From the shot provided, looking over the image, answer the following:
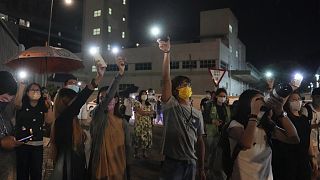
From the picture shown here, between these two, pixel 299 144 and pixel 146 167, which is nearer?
pixel 299 144

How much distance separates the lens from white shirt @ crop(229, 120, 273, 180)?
3.66m

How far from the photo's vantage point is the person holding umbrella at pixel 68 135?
3982mm

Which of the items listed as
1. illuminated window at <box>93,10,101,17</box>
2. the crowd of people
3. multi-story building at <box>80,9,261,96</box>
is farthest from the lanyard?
illuminated window at <box>93,10,101,17</box>

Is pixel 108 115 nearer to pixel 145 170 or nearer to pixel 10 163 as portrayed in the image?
pixel 10 163

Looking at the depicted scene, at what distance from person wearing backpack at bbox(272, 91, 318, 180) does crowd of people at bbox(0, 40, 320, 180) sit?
0.04 feet

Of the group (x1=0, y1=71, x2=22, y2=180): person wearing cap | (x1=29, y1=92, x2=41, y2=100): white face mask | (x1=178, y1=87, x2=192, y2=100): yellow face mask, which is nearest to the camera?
(x1=0, y1=71, x2=22, y2=180): person wearing cap

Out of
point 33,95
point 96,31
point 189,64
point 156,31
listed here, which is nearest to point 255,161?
point 156,31

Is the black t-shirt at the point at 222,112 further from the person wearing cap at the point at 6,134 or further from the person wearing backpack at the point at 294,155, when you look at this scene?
the person wearing cap at the point at 6,134

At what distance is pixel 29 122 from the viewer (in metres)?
5.56

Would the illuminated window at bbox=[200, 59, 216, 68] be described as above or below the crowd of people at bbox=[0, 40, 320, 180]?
above

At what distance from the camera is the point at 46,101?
236 inches

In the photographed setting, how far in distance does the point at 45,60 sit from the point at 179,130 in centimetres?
483

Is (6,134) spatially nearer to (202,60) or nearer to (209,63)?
(209,63)

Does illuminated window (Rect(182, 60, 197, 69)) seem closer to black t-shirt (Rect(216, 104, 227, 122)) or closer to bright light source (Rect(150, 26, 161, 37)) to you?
black t-shirt (Rect(216, 104, 227, 122))
